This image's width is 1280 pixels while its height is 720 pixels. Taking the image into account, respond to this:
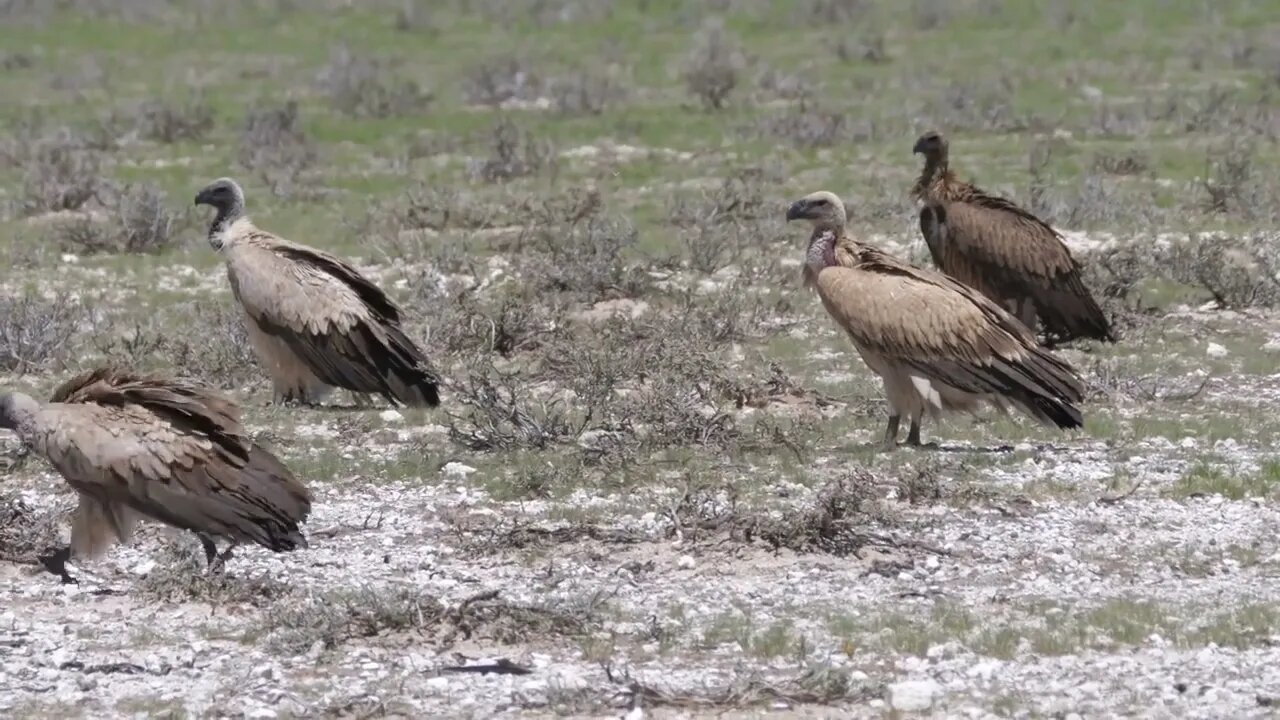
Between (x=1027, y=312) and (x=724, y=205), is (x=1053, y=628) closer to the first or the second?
(x=1027, y=312)

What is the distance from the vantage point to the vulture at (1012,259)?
12531 millimetres

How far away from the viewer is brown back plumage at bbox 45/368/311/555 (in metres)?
7.68

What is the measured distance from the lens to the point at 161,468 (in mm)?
7707

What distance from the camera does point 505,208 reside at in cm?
1667

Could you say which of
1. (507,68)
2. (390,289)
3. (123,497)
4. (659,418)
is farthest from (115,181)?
(123,497)

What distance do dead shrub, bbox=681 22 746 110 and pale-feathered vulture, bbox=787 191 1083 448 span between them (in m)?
12.4

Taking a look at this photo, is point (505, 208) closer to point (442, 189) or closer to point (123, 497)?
point (442, 189)

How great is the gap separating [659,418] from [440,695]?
3.54m

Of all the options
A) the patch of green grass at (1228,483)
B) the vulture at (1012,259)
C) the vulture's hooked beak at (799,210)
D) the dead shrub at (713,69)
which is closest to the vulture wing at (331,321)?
the vulture's hooked beak at (799,210)

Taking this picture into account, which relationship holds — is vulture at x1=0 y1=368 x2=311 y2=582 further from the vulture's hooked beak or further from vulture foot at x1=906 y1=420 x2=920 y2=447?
the vulture's hooked beak

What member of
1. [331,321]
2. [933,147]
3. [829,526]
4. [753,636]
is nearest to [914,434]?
[829,526]

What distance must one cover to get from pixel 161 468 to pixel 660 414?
10.1 ft

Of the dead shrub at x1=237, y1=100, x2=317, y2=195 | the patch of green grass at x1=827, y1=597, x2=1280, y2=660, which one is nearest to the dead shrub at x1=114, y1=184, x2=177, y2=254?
the dead shrub at x1=237, y1=100, x2=317, y2=195

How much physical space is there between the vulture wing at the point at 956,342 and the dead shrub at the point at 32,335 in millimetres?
5037
